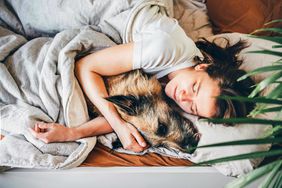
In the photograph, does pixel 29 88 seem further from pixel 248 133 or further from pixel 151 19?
pixel 248 133

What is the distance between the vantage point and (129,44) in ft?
4.12

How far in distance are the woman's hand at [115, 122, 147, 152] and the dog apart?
1 cm

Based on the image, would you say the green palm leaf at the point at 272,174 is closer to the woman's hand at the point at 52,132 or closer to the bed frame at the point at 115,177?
the bed frame at the point at 115,177

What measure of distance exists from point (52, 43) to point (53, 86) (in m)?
0.15

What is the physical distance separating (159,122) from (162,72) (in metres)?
0.16

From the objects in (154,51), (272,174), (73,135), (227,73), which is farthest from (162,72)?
(272,174)

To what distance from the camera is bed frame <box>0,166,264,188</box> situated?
1.21m

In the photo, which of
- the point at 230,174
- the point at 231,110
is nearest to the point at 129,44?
the point at 231,110

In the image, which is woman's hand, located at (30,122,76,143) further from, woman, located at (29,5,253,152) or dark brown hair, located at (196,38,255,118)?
dark brown hair, located at (196,38,255,118)

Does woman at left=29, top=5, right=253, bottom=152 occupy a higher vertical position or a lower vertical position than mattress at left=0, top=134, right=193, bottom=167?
higher

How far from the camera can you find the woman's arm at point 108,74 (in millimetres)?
1242

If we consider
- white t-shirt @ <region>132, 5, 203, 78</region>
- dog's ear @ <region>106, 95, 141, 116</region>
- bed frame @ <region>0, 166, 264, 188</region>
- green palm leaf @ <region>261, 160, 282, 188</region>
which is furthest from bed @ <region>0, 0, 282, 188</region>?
green palm leaf @ <region>261, 160, 282, 188</region>

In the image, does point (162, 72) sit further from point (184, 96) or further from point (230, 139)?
point (230, 139)

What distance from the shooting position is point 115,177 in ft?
3.98
